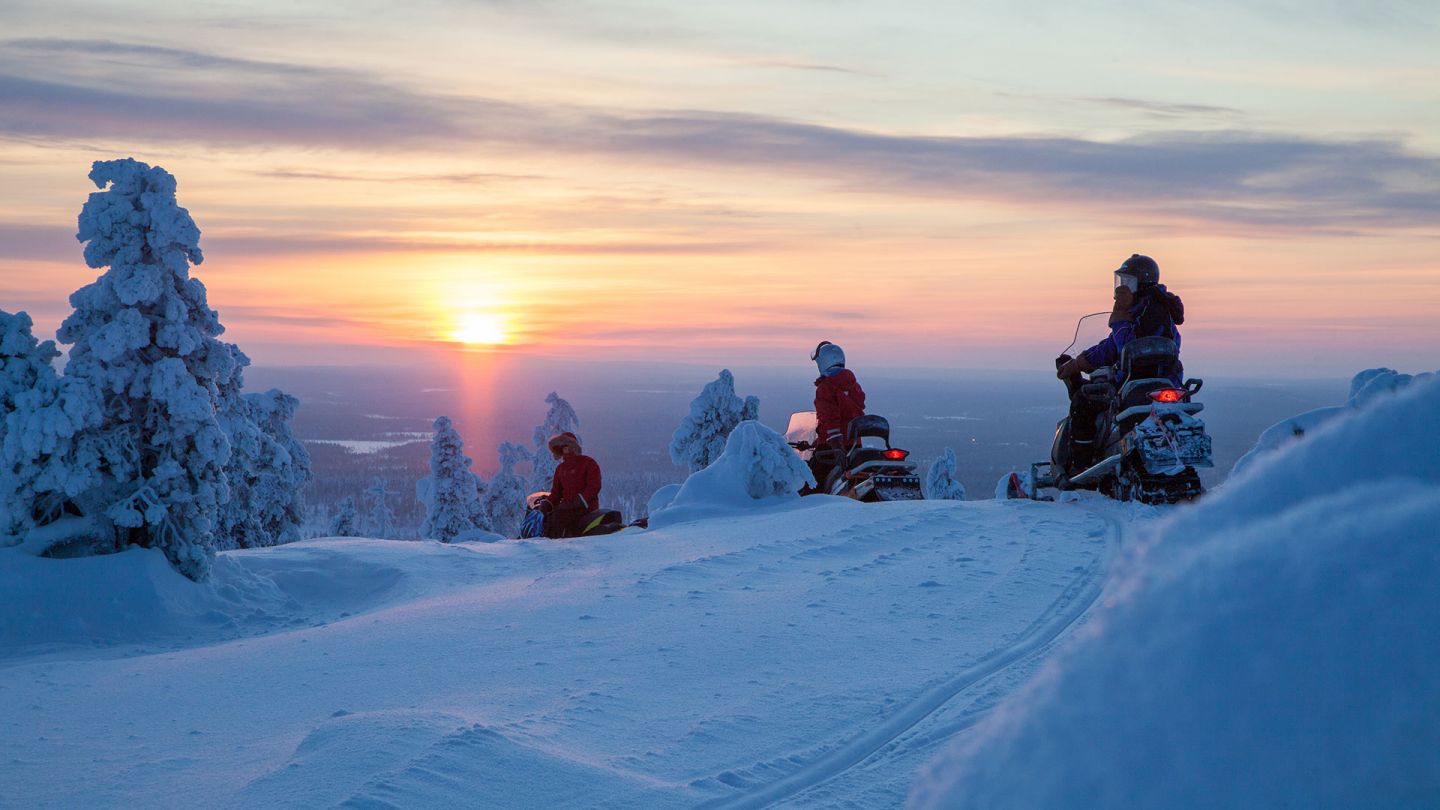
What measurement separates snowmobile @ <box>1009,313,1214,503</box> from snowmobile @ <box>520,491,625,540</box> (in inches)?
256

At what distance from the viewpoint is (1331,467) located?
978 mm

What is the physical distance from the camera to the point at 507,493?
1791 inches

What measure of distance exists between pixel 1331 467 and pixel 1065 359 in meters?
11.2

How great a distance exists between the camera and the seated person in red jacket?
15734 mm

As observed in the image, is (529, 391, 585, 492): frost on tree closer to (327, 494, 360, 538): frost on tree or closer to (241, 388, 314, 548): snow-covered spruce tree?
(327, 494, 360, 538): frost on tree

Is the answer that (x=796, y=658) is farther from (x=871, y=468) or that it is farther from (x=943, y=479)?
(x=943, y=479)

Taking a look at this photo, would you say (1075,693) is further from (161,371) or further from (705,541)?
(161,371)

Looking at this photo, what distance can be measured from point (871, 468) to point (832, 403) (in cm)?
151

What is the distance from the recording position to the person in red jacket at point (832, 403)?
637 inches

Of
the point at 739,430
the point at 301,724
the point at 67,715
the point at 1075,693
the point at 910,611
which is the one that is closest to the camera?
the point at 1075,693

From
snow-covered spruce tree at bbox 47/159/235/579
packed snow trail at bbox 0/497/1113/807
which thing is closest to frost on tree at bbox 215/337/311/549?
snow-covered spruce tree at bbox 47/159/235/579

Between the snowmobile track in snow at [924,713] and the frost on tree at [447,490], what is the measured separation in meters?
33.0

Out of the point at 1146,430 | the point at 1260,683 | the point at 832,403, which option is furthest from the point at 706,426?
the point at 1260,683

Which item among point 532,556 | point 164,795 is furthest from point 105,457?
point 164,795
